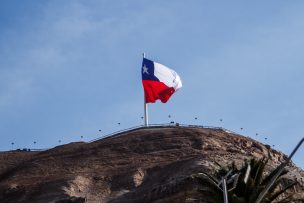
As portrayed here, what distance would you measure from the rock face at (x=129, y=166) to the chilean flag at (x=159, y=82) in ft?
24.1

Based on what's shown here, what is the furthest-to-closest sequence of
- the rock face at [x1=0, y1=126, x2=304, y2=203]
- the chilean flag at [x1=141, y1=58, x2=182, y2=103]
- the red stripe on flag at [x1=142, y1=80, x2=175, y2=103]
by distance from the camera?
the rock face at [x1=0, y1=126, x2=304, y2=203], the chilean flag at [x1=141, y1=58, x2=182, y2=103], the red stripe on flag at [x1=142, y1=80, x2=175, y2=103]

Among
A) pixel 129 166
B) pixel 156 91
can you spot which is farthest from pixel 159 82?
pixel 129 166

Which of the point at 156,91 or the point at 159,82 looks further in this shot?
the point at 159,82

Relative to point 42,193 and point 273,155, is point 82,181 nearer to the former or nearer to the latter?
point 42,193

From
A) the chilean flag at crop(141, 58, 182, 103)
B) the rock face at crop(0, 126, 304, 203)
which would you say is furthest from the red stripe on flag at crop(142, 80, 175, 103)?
the rock face at crop(0, 126, 304, 203)

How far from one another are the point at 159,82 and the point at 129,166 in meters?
13.7

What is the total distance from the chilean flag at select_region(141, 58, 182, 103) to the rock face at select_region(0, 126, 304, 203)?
7.33 meters

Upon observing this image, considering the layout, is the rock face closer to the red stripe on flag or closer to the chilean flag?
the red stripe on flag

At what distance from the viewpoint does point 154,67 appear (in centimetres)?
8438

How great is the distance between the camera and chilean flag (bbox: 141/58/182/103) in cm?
8225

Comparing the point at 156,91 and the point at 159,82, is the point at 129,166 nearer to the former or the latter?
the point at 156,91

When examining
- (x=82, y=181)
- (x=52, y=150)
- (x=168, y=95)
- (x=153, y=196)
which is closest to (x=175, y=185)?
(x=153, y=196)

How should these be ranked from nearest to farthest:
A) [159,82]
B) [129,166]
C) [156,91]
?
[156,91] < [159,82] < [129,166]

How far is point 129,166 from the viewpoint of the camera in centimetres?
9338
